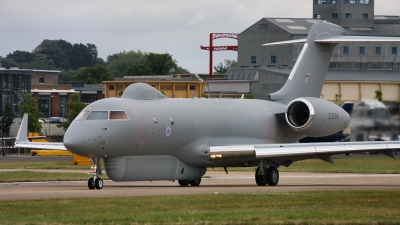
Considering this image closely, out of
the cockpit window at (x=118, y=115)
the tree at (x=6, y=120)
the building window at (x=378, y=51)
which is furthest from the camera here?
the building window at (x=378, y=51)

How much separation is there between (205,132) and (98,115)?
5223mm

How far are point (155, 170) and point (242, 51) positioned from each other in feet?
287

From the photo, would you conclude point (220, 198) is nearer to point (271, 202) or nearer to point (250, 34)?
point (271, 202)

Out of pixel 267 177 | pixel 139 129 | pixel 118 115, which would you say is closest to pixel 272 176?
pixel 267 177

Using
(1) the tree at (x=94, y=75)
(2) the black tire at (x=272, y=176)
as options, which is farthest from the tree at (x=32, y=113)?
(1) the tree at (x=94, y=75)

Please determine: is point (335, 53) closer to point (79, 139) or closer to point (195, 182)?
point (195, 182)

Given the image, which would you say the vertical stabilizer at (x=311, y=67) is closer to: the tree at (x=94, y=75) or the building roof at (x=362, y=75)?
the building roof at (x=362, y=75)

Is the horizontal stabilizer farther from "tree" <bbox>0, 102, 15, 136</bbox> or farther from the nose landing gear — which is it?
"tree" <bbox>0, 102, 15, 136</bbox>

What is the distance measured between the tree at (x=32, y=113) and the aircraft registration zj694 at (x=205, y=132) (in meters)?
60.0

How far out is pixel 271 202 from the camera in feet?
75.7

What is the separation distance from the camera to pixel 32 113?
101 metres

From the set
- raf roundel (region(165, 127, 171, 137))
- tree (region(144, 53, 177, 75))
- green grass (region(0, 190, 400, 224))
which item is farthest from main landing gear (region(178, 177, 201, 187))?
tree (region(144, 53, 177, 75))

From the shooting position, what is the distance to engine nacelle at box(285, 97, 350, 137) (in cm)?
3453

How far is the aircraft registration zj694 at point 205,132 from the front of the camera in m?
29.9
